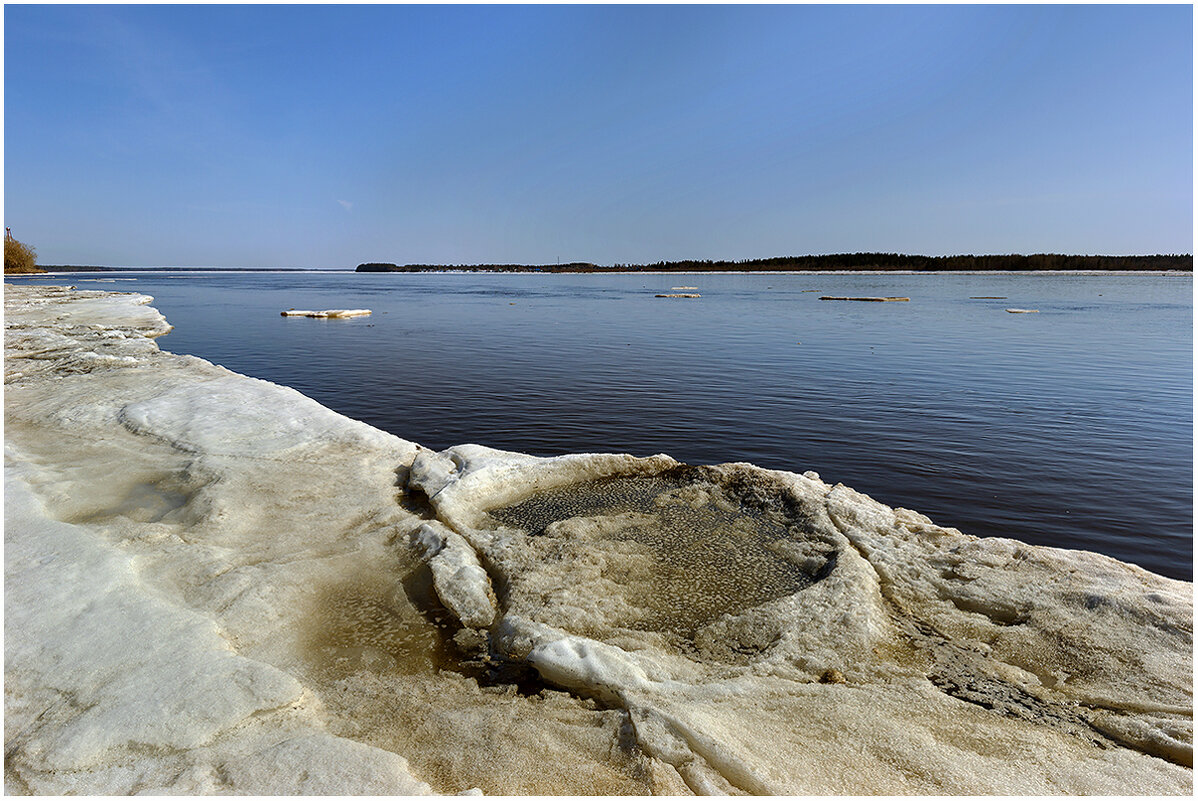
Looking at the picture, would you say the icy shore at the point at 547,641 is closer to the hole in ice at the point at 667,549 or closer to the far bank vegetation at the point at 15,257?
the hole in ice at the point at 667,549

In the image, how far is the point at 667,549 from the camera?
5203mm

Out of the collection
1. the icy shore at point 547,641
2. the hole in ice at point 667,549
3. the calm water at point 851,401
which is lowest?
the calm water at point 851,401

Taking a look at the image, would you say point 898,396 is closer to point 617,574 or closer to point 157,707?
point 617,574

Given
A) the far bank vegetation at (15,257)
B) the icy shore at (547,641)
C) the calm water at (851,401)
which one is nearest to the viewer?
the icy shore at (547,641)

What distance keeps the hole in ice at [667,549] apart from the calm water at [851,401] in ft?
7.74

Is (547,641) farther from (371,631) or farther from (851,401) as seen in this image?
(851,401)

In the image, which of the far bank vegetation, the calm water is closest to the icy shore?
the calm water

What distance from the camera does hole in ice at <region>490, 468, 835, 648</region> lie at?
4328 mm

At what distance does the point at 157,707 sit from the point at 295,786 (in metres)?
0.96

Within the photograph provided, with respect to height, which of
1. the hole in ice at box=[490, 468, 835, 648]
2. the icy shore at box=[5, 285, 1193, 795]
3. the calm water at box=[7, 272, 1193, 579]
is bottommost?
the calm water at box=[7, 272, 1193, 579]

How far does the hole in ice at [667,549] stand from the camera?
4328mm

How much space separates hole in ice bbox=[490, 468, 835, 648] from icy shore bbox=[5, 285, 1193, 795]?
30 millimetres

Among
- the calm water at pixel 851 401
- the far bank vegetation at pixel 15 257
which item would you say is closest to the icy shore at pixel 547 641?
the calm water at pixel 851 401

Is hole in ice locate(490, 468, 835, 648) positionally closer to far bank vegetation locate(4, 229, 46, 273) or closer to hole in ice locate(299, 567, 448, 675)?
hole in ice locate(299, 567, 448, 675)
